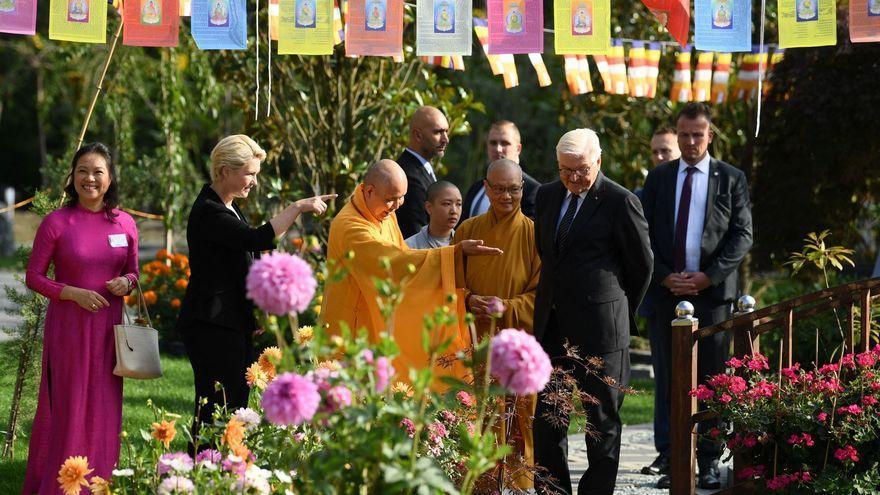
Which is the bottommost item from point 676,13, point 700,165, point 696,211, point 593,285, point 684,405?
point 684,405

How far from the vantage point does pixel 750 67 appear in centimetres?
993

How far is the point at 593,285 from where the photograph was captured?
5.71 metres

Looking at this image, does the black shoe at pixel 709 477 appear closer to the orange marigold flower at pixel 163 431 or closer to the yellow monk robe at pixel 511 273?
the yellow monk robe at pixel 511 273

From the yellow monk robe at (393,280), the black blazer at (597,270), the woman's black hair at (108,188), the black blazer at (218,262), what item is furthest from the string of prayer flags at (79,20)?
the black blazer at (597,270)

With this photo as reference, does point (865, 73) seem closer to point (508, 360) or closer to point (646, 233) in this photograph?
point (646, 233)

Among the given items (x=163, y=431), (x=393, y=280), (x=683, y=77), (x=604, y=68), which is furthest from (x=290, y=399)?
(x=683, y=77)

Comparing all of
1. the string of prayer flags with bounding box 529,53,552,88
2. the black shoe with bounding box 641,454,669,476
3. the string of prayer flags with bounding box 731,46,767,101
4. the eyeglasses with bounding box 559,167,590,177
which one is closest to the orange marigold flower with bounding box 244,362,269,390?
the eyeglasses with bounding box 559,167,590,177

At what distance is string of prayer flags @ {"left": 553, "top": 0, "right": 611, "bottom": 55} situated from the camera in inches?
260

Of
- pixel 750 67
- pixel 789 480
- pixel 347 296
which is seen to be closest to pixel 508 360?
pixel 789 480

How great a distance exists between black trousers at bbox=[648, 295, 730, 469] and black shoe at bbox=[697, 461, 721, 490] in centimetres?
3

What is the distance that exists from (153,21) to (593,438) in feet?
10.4

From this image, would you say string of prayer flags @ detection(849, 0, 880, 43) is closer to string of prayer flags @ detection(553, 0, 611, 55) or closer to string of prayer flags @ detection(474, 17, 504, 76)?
string of prayer flags @ detection(553, 0, 611, 55)

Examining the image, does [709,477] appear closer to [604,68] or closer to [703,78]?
[604,68]

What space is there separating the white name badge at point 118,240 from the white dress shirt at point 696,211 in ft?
9.79
